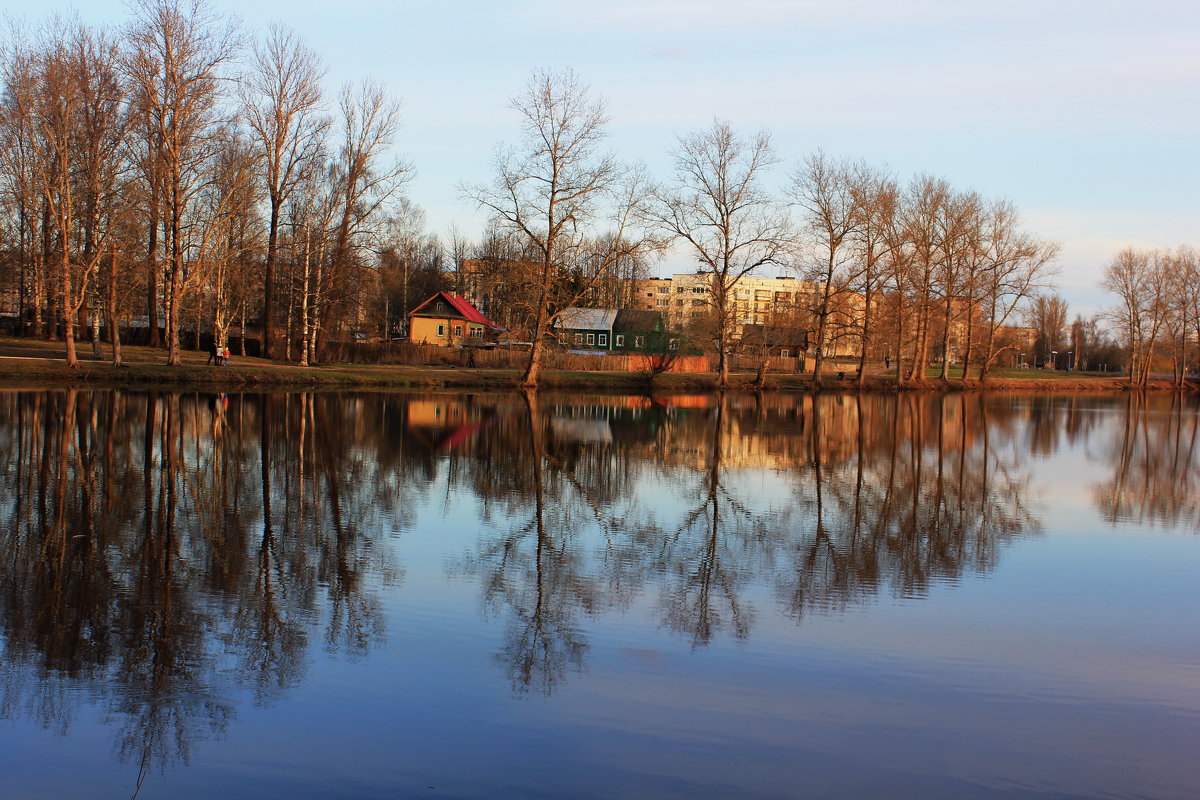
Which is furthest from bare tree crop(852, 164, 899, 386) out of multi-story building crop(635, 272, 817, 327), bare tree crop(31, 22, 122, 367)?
bare tree crop(31, 22, 122, 367)

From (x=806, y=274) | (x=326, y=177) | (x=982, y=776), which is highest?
(x=326, y=177)

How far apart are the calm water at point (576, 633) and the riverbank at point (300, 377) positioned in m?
21.6

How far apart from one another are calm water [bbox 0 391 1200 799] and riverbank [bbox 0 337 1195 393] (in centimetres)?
2159

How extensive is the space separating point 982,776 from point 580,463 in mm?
13815

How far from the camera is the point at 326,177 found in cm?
5353

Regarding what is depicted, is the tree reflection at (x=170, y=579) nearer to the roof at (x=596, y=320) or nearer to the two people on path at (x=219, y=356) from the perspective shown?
the two people on path at (x=219, y=356)

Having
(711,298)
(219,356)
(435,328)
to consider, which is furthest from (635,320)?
(219,356)

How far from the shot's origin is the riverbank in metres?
36.7

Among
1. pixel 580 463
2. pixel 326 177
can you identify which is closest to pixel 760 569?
pixel 580 463

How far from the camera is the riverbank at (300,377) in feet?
120

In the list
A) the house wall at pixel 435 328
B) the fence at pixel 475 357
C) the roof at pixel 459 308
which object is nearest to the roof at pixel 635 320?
the roof at pixel 459 308

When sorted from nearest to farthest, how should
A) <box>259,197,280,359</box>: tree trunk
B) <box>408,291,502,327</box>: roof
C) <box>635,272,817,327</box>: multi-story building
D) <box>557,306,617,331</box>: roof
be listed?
<box>259,197,280,359</box>: tree trunk → <box>635,272,817,327</box>: multi-story building → <box>408,291,502,327</box>: roof → <box>557,306,617,331</box>: roof

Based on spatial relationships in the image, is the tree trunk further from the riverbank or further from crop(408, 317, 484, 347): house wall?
crop(408, 317, 484, 347): house wall

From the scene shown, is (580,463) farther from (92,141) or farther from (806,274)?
(806,274)
